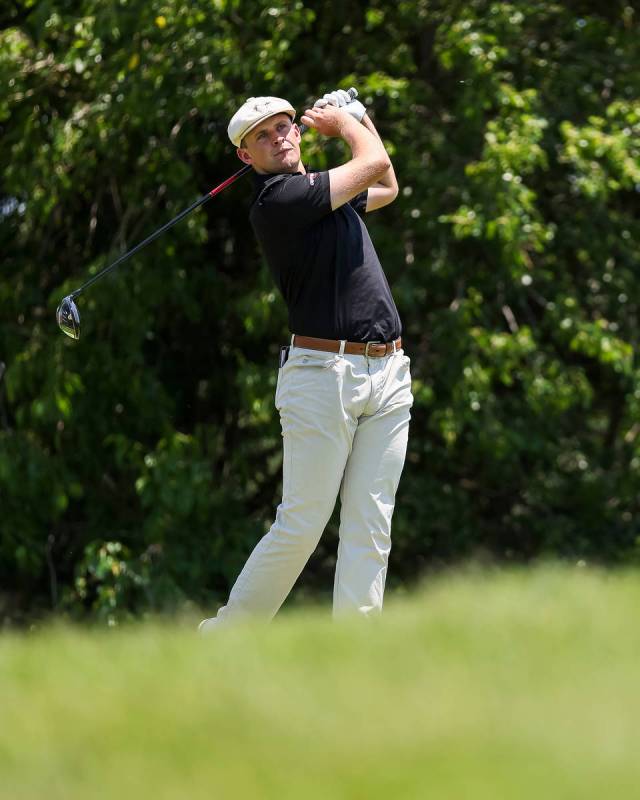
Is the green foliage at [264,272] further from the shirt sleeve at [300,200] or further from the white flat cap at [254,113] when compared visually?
the shirt sleeve at [300,200]

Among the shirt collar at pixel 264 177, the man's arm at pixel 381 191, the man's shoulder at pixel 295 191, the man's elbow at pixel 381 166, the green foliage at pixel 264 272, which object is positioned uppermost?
the shirt collar at pixel 264 177

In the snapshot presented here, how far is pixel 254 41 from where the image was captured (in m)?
8.86

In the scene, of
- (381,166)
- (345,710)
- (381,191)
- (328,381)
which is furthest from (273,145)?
(345,710)

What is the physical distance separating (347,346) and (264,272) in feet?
13.6

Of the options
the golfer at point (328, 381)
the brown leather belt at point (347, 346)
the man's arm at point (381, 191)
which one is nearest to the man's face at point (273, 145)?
the golfer at point (328, 381)

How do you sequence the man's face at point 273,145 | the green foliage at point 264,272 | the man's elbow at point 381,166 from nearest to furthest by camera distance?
the man's elbow at point 381,166 < the man's face at point 273,145 < the green foliage at point 264,272

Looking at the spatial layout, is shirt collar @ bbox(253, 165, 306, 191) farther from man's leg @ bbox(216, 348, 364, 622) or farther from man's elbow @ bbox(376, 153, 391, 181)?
man's leg @ bbox(216, 348, 364, 622)

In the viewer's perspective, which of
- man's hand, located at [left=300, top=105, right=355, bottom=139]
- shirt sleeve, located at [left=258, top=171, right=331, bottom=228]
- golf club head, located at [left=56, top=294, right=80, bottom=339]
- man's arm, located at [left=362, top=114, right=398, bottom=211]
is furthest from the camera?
golf club head, located at [left=56, top=294, right=80, bottom=339]

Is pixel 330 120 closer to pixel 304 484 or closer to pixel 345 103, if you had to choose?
pixel 345 103

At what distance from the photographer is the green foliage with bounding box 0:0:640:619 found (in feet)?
28.9

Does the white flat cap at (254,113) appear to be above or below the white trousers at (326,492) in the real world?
above

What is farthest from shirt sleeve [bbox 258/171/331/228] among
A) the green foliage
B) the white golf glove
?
the green foliage

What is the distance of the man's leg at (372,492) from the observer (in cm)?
504

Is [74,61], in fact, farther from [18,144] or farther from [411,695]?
[411,695]
